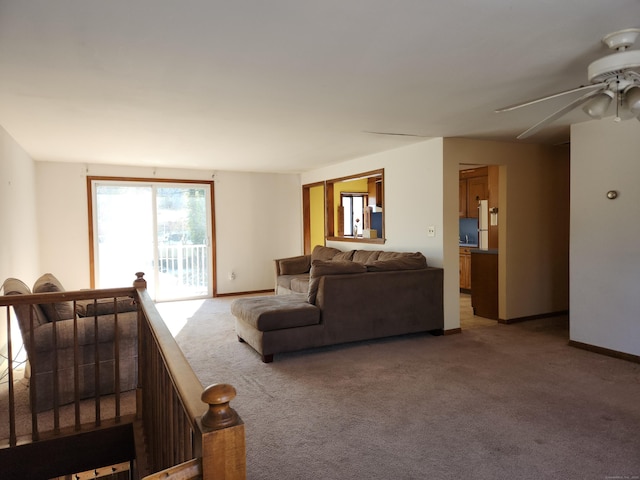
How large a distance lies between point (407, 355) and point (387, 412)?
4.27ft

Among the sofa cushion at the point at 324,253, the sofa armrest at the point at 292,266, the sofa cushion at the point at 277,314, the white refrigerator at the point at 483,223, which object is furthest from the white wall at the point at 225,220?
the white refrigerator at the point at 483,223

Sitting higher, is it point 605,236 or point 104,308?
point 605,236

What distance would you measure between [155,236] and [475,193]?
5698mm

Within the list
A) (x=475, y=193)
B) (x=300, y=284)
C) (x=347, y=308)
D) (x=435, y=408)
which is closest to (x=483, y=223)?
(x=475, y=193)

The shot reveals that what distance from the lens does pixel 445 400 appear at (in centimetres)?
299

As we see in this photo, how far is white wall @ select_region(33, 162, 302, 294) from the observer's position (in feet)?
20.5

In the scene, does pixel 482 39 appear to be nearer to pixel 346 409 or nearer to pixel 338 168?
pixel 346 409

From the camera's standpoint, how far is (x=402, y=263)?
4645mm

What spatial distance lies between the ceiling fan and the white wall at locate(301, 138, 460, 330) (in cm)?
233

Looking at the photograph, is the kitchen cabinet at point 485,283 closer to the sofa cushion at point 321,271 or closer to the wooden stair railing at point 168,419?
the sofa cushion at point 321,271

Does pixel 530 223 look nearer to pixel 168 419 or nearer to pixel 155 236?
pixel 168 419

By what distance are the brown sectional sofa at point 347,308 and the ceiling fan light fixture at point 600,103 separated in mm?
2522

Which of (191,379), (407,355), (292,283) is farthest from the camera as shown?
(292,283)

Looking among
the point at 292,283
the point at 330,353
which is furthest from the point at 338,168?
the point at 330,353
